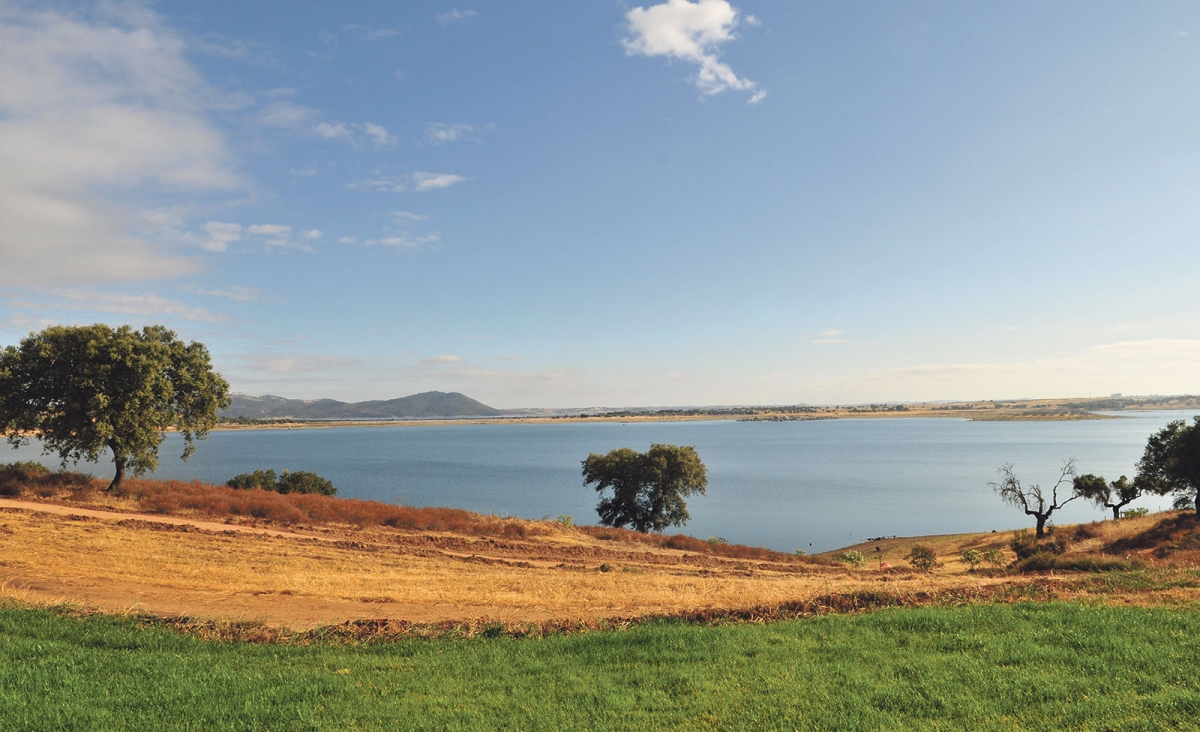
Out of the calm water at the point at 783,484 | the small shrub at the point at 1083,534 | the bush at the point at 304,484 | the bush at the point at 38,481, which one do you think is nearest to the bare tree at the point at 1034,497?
the small shrub at the point at 1083,534

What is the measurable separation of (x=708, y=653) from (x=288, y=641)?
23.6ft

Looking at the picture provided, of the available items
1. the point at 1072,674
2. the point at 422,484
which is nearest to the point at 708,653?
the point at 1072,674

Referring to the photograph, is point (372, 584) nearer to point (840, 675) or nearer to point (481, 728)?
point (481, 728)

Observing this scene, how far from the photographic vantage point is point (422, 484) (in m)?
98.5

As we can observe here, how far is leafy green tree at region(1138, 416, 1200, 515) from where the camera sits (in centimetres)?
4266

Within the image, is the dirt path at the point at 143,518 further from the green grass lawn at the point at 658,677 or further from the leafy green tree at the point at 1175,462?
the leafy green tree at the point at 1175,462

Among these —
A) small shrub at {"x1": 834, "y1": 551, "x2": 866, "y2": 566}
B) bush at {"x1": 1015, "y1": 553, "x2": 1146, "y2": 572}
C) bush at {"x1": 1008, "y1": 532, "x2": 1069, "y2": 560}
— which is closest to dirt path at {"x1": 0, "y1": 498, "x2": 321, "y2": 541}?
bush at {"x1": 1015, "y1": 553, "x2": 1146, "y2": 572}

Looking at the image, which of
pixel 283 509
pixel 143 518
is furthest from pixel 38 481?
pixel 283 509

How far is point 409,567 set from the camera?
2152 centimetres

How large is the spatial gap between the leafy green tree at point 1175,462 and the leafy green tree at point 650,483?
117 feet

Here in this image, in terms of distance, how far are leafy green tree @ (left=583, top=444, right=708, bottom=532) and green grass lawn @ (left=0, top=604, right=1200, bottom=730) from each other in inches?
1901

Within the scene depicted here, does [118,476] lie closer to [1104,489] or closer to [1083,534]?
[1083,534]

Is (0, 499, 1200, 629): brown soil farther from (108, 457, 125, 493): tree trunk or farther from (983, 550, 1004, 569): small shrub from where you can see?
(983, 550, 1004, 569): small shrub

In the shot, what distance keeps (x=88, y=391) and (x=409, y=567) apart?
2468 cm
